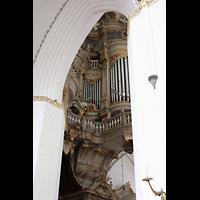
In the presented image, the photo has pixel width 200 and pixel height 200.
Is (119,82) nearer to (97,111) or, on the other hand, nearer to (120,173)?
(97,111)

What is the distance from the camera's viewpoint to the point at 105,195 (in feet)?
28.0

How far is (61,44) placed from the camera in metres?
5.26

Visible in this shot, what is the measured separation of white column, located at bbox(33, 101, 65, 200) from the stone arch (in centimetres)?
42

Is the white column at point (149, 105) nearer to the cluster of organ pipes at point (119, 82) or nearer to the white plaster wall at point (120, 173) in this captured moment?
the cluster of organ pipes at point (119, 82)

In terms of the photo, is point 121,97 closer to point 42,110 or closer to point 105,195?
point 105,195

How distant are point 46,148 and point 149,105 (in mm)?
2503

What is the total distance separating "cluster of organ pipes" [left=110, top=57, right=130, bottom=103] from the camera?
30.0ft

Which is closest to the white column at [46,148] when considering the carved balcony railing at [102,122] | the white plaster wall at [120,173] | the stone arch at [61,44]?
the stone arch at [61,44]

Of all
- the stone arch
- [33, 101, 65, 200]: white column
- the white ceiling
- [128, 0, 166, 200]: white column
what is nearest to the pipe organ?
the stone arch

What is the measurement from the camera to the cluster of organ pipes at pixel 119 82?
30.0ft

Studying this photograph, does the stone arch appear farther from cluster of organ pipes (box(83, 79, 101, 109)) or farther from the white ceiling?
cluster of organ pipes (box(83, 79, 101, 109))

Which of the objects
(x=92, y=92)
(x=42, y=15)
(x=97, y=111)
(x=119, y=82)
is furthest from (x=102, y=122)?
(x=42, y=15)
